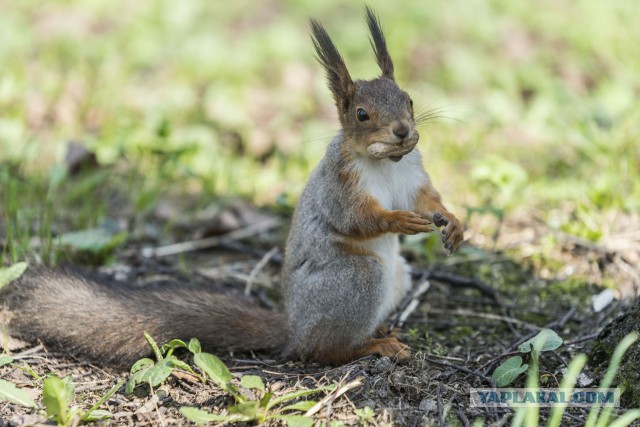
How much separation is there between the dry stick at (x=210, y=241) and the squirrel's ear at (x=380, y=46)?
1.24m

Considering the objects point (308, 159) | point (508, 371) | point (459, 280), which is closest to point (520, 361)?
point (508, 371)

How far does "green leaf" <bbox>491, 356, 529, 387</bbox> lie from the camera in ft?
7.12

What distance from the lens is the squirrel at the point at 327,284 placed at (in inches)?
96.1

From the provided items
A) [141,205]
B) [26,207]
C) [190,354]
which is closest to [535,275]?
[190,354]

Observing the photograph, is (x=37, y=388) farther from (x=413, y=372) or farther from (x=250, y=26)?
(x=250, y=26)

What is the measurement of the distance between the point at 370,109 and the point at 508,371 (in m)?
0.96

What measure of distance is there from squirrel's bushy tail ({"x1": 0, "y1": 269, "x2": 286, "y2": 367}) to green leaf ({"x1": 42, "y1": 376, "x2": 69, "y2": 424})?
46 centimetres

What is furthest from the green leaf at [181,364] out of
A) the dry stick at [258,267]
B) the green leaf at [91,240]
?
the green leaf at [91,240]

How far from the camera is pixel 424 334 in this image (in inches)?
108

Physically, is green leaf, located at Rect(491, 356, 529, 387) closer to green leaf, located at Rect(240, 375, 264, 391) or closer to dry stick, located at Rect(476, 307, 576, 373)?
dry stick, located at Rect(476, 307, 576, 373)

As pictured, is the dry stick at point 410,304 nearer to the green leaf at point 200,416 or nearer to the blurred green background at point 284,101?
the blurred green background at point 284,101

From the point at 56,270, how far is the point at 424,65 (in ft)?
11.8

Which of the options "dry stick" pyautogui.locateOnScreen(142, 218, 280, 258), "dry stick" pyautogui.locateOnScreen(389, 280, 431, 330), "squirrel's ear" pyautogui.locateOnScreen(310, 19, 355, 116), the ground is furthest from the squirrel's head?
"dry stick" pyautogui.locateOnScreen(142, 218, 280, 258)

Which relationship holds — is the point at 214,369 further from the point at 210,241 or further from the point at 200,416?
the point at 210,241
